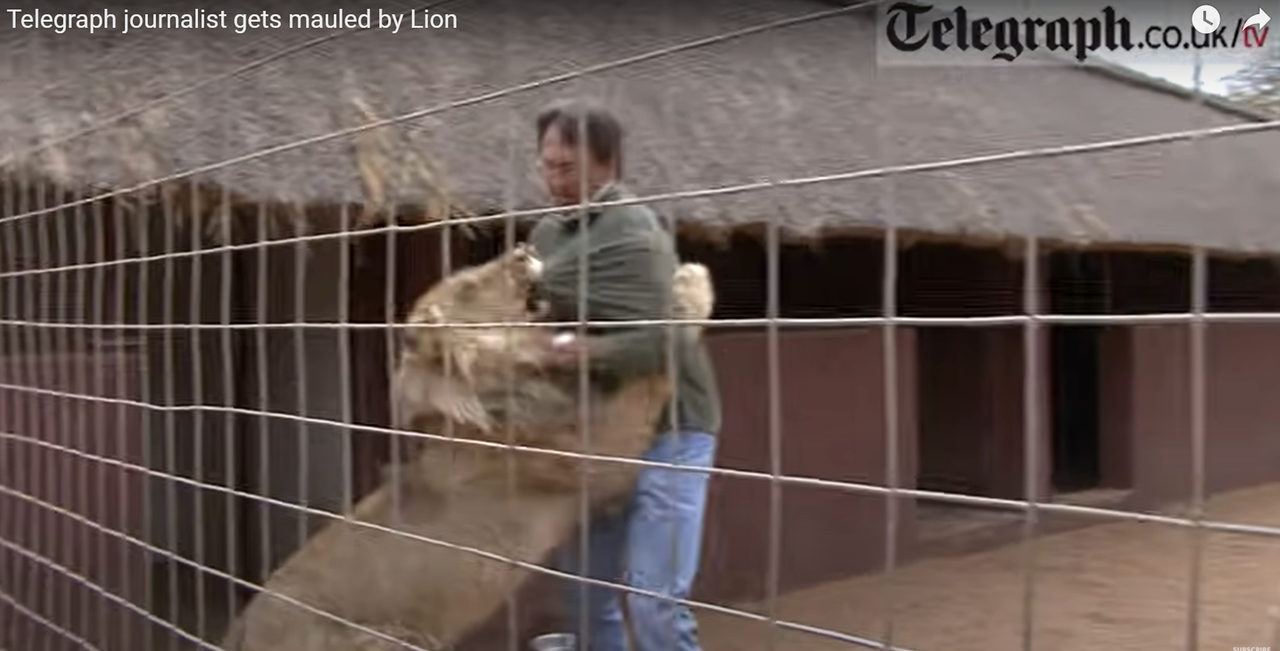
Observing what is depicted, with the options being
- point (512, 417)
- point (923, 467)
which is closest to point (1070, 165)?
point (923, 467)

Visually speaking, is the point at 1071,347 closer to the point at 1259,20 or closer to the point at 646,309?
the point at 1259,20

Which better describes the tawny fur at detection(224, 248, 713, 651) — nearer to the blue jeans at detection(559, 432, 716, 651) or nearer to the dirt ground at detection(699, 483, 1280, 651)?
the blue jeans at detection(559, 432, 716, 651)

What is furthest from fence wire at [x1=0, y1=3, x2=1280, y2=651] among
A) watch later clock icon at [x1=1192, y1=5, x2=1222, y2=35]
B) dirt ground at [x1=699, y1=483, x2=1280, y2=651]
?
watch later clock icon at [x1=1192, y1=5, x2=1222, y2=35]

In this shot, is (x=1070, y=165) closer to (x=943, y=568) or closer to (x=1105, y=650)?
(x=943, y=568)

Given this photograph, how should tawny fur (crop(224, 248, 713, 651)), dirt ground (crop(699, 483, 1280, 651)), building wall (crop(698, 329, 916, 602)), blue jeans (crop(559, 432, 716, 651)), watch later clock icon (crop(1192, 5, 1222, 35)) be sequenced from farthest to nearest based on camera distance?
tawny fur (crop(224, 248, 713, 651)) → blue jeans (crop(559, 432, 716, 651)) → building wall (crop(698, 329, 916, 602)) → watch later clock icon (crop(1192, 5, 1222, 35)) → dirt ground (crop(699, 483, 1280, 651))

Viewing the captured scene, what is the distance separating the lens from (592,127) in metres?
2.18

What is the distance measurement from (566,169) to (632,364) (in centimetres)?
34

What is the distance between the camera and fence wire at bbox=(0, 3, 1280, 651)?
5.37 feet

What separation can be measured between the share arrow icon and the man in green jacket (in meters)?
0.82

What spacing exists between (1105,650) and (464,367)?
3.62ft

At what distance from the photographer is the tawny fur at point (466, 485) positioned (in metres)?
2.15

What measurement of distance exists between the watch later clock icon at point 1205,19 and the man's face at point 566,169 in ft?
2.81

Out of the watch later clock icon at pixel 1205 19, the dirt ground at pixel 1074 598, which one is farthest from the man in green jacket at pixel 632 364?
the watch later clock icon at pixel 1205 19

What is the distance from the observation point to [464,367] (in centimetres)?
238
